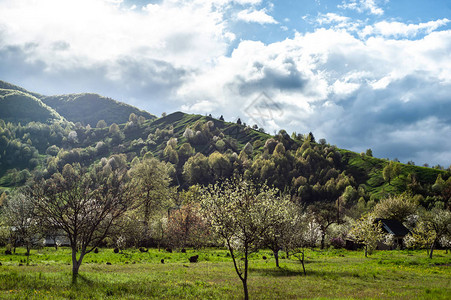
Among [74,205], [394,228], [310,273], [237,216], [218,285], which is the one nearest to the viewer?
[237,216]

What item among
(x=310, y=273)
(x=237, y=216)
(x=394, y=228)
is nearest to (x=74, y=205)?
(x=237, y=216)

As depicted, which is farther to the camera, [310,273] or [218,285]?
[310,273]

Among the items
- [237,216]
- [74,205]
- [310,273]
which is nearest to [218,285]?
[237,216]

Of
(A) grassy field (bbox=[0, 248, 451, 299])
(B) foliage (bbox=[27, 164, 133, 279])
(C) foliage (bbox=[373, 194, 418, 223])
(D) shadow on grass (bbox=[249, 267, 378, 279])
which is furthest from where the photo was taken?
(C) foliage (bbox=[373, 194, 418, 223])

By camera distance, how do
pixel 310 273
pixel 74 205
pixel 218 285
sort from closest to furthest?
pixel 218 285 < pixel 74 205 < pixel 310 273

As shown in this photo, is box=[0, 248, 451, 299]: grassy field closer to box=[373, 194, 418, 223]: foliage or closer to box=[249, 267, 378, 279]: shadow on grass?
box=[249, 267, 378, 279]: shadow on grass

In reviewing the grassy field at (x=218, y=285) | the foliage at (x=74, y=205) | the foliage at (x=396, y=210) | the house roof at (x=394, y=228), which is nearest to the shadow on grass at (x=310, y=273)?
the grassy field at (x=218, y=285)

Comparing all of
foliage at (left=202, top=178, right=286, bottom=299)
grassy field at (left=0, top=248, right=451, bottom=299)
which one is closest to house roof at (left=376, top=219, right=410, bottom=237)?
grassy field at (left=0, top=248, right=451, bottom=299)

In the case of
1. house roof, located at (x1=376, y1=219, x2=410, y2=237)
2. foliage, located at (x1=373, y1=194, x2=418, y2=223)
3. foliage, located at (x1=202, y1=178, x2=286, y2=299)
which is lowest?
house roof, located at (x1=376, y1=219, x2=410, y2=237)

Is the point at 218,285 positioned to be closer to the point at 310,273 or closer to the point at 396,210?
the point at 310,273

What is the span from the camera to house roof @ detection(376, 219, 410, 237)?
301ft

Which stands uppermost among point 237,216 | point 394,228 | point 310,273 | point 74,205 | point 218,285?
point 74,205

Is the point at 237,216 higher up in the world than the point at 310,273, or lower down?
higher up

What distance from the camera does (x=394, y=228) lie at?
9375cm
